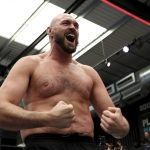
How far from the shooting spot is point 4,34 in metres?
7.22

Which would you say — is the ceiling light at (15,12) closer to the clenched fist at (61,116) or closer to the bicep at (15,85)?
the bicep at (15,85)

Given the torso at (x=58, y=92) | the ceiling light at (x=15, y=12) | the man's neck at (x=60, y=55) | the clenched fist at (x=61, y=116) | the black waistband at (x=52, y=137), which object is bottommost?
the black waistband at (x=52, y=137)

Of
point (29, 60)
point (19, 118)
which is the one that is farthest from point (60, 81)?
point (19, 118)

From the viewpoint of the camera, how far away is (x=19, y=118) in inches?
55.3

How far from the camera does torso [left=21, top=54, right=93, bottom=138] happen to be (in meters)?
1.72

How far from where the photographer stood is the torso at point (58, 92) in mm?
1725

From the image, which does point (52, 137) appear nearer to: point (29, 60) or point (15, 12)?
point (29, 60)

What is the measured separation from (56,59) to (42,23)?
4.77 meters

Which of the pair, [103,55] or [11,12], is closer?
[11,12]

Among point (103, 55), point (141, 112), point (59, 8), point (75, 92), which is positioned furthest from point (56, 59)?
point (141, 112)

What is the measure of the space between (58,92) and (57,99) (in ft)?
0.17

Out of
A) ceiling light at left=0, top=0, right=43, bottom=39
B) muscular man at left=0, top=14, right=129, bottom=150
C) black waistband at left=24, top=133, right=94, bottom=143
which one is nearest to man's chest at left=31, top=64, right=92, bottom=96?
muscular man at left=0, top=14, right=129, bottom=150

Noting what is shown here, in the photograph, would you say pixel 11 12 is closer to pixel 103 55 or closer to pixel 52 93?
pixel 103 55

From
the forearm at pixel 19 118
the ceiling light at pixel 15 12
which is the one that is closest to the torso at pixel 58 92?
the forearm at pixel 19 118
